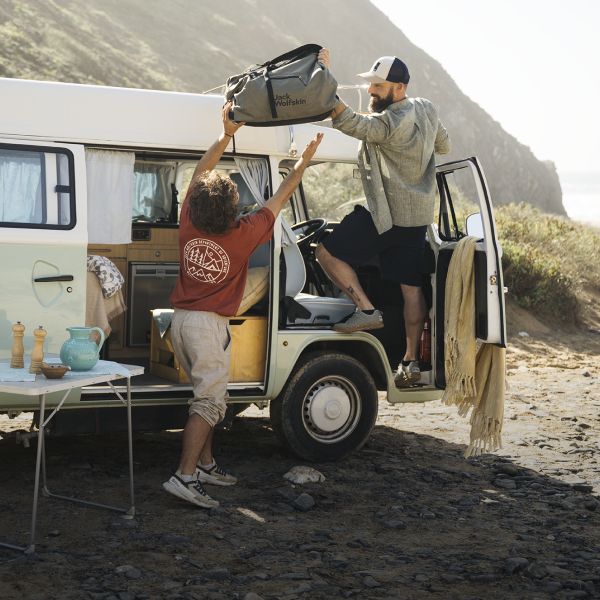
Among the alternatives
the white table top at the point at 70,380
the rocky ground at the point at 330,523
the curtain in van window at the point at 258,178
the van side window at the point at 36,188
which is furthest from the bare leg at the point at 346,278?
the white table top at the point at 70,380

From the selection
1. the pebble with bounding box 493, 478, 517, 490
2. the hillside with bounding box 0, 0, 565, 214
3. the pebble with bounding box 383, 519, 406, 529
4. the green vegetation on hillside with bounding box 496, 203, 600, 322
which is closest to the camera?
the pebble with bounding box 383, 519, 406, 529

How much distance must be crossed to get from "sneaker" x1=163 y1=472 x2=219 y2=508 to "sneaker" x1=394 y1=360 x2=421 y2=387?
1917 millimetres

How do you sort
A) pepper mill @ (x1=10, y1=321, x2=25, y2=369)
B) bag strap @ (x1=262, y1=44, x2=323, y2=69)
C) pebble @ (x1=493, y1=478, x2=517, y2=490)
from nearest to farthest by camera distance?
pepper mill @ (x1=10, y1=321, x2=25, y2=369) → bag strap @ (x1=262, y1=44, x2=323, y2=69) → pebble @ (x1=493, y1=478, x2=517, y2=490)

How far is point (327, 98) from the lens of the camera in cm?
659

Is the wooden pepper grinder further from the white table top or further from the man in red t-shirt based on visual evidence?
the man in red t-shirt

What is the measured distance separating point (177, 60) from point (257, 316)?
3554cm

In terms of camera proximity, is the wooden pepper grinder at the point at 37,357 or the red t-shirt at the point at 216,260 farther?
the red t-shirt at the point at 216,260

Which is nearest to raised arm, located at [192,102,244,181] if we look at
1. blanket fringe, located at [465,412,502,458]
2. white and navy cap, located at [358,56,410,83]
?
white and navy cap, located at [358,56,410,83]

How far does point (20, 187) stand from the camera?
6359 millimetres

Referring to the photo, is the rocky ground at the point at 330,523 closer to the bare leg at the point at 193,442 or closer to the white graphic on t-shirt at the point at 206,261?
the bare leg at the point at 193,442

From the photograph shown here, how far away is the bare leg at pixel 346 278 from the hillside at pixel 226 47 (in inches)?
903

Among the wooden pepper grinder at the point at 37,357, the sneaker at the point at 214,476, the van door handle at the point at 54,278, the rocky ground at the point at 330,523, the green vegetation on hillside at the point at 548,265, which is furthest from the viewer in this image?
the green vegetation on hillside at the point at 548,265

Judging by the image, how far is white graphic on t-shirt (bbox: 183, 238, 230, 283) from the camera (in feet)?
21.0

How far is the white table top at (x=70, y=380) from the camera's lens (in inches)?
205
